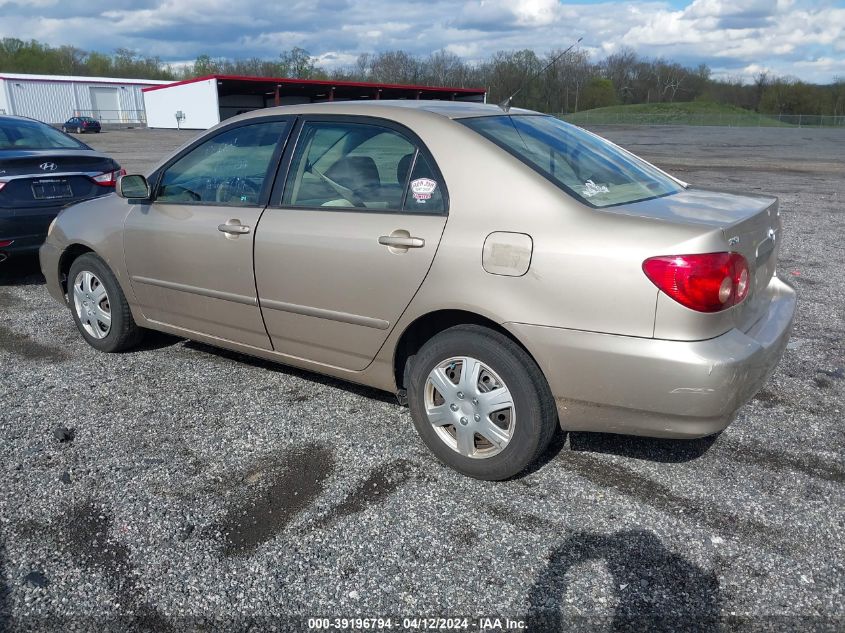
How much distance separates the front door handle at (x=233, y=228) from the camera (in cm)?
402

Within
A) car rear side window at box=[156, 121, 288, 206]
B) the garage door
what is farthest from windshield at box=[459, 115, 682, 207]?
the garage door

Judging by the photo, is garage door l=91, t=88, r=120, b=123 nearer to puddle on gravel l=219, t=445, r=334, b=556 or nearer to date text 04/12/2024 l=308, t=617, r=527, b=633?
puddle on gravel l=219, t=445, r=334, b=556

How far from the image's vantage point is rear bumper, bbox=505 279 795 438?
282cm

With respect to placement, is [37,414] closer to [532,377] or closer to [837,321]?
[532,377]

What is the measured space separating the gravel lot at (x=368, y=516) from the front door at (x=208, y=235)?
1.64ft

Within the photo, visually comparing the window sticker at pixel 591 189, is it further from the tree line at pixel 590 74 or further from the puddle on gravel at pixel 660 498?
the tree line at pixel 590 74

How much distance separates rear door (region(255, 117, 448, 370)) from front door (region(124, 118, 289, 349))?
0.46 ft

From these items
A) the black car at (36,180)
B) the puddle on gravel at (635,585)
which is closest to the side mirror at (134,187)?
the black car at (36,180)

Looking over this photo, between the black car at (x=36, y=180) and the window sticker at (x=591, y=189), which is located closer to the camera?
the window sticker at (x=591, y=189)

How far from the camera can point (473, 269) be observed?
10.5ft

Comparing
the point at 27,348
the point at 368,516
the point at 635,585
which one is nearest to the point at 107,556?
the point at 368,516

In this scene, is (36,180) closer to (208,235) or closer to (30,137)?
(30,137)

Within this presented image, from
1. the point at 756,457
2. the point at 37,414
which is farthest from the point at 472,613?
the point at 37,414

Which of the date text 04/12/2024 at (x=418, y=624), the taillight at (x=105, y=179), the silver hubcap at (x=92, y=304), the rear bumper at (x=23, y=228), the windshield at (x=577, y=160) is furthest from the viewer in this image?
the taillight at (x=105, y=179)
